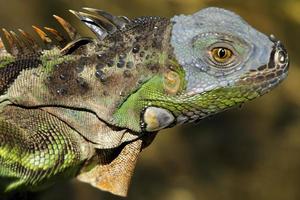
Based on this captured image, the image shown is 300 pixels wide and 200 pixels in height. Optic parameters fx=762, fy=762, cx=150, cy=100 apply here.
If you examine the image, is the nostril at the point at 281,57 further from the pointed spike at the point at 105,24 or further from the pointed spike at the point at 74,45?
the pointed spike at the point at 74,45

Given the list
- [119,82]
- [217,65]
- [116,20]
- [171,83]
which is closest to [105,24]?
[116,20]

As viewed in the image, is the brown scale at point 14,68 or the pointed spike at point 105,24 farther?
the pointed spike at point 105,24

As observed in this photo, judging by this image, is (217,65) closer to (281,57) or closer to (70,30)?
(281,57)

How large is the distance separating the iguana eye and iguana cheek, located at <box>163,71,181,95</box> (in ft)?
0.71

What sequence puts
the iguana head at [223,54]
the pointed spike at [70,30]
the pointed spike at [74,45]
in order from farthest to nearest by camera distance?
1. the pointed spike at [70,30]
2. the pointed spike at [74,45]
3. the iguana head at [223,54]

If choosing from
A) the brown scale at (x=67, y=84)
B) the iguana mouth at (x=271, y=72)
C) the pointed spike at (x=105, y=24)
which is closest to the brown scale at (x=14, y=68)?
the brown scale at (x=67, y=84)

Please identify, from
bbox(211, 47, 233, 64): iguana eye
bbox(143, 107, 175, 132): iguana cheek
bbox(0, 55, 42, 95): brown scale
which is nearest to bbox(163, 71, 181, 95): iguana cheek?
bbox(143, 107, 175, 132): iguana cheek

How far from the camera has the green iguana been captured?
391 cm

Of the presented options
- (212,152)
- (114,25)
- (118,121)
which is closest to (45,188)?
(118,121)

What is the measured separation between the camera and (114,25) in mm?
4070

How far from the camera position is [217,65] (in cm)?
392

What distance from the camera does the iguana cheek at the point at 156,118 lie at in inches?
156

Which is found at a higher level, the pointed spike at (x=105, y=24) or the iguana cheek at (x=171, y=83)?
the pointed spike at (x=105, y=24)

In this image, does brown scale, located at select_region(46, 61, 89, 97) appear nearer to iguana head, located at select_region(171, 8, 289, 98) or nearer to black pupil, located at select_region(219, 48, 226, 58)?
iguana head, located at select_region(171, 8, 289, 98)
